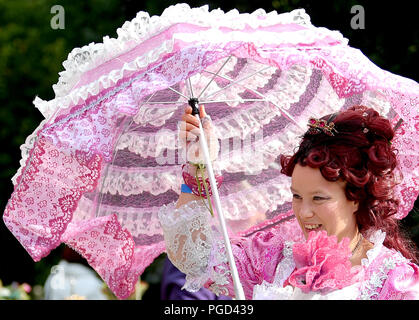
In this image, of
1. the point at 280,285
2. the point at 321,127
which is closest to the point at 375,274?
the point at 280,285

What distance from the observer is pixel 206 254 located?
2.76 meters

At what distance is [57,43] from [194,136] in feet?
21.9

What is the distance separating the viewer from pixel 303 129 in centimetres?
305

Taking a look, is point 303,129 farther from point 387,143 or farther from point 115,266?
point 115,266

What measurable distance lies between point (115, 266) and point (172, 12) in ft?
3.15

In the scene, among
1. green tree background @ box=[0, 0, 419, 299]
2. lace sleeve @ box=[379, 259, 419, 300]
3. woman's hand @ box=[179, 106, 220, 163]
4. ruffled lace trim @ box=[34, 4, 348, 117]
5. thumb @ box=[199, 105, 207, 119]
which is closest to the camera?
ruffled lace trim @ box=[34, 4, 348, 117]

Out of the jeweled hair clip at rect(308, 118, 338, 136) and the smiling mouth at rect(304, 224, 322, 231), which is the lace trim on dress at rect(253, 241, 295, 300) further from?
the jeweled hair clip at rect(308, 118, 338, 136)

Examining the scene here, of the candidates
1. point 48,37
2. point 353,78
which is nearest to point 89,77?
point 353,78

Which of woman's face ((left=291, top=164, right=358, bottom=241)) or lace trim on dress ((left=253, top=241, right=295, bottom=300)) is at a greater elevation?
woman's face ((left=291, top=164, right=358, bottom=241))

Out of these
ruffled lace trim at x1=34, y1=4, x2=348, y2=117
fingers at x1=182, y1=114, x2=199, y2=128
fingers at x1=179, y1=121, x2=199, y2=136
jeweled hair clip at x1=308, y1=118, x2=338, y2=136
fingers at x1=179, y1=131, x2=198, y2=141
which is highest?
ruffled lace trim at x1=34, y1=4, x2=348, y2=117

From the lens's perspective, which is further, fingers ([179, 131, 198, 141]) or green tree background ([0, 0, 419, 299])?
green tree background ([0, 0, 419, 299])

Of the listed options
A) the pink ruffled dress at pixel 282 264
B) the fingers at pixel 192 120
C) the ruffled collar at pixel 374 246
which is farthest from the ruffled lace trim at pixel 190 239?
the ruffled collar at pixel 374 246

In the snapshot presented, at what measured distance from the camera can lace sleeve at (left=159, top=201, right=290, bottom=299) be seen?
273 cm

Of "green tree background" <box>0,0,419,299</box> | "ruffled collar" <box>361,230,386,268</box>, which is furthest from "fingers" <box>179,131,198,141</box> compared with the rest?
"green tree background" <box>0,0,419,299</box>
